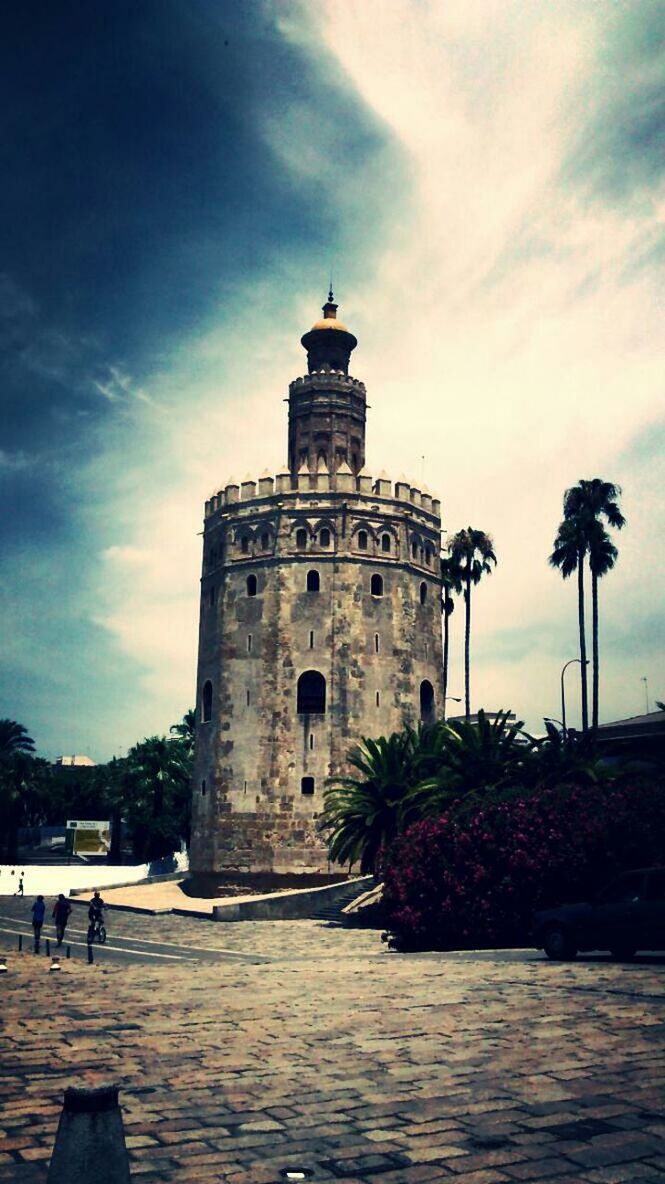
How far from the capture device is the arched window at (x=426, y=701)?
4591 centimetres

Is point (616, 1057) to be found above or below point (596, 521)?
below

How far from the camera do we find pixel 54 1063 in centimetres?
923

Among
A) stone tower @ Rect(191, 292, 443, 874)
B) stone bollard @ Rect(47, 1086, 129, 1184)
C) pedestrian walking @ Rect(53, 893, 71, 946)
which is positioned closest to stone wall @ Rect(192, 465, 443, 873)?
stone tower @ Rect(191, 292, 443, 874)

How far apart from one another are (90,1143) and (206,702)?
4244 cm

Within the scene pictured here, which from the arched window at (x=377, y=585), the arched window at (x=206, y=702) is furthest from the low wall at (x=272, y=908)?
the arched window at (x=377, y=585)

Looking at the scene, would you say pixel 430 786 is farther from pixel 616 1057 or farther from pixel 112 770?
pixel 112 770

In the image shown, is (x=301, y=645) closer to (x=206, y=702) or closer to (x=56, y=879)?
(x=206, y=702)

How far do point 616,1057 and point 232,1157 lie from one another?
4.18 meters

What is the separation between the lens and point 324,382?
160 feet

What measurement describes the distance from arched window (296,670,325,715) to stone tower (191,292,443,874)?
5 cm

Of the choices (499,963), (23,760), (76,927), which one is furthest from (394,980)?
(23,760)

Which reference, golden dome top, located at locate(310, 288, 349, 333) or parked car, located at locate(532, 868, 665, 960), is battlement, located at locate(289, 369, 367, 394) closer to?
golden dome top, located at locate(310, 288, 349, 333)

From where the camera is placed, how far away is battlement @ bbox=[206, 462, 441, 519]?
A: 149 ft

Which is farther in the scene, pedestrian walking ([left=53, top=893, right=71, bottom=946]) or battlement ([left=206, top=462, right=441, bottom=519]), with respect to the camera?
battlement ([left=206, top=462, right=441, bottom=519])
